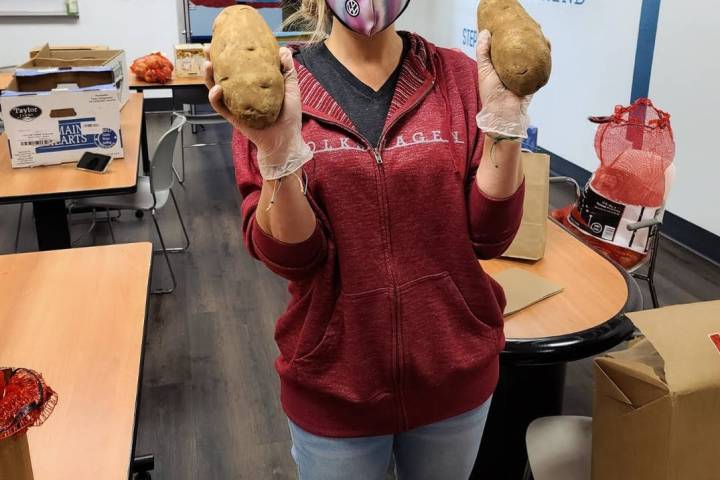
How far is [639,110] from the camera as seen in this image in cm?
328

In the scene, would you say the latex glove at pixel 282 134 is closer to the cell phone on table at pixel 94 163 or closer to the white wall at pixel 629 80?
the cell phone on table at pixel 94 163

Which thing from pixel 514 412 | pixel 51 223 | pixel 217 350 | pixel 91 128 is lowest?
pixel 217 350

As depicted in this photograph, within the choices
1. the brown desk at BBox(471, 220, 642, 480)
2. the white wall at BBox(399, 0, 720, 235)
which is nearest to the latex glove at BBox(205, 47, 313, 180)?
the brown desk at BBox(471, 220, 642, 480)

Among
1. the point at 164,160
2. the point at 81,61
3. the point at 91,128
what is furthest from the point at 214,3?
the point at 91,128

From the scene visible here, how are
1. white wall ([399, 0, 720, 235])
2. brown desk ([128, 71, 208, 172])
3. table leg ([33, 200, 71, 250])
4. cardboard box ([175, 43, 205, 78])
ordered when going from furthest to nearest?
cardboard box ([175, 43, 205, 78]), brown desk ([128, 71, 208, 172]), white wall ([399, 0, 720, 235]), table leg ([33, 200, 71, 250])

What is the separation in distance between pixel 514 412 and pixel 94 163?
180cm

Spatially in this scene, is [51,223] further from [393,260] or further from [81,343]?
[393,260]

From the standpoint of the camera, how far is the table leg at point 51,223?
104 inches

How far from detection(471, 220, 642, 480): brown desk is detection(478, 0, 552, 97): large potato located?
68 centimetres

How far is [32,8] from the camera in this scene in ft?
20.3

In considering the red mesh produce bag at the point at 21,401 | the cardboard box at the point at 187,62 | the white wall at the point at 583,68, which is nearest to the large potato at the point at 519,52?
the red mesh produce bag at the point at 21,401

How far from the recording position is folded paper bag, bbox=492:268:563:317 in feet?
5.10

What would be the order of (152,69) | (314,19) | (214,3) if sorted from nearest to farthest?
1. (314,19)
2. (152,69)
3. (214,3)

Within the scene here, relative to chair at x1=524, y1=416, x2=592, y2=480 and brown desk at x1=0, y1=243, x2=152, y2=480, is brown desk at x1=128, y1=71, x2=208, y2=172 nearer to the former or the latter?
brown desk at x1=0, y1=243, x2=152, y2=480
